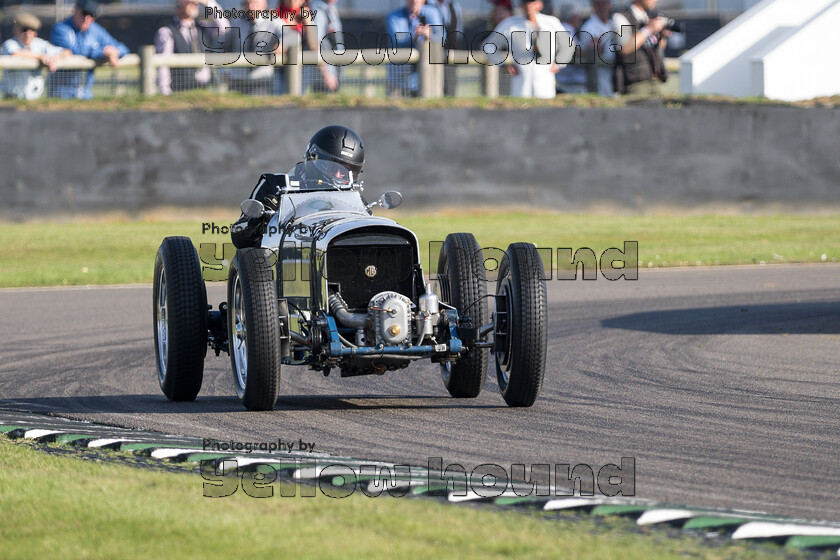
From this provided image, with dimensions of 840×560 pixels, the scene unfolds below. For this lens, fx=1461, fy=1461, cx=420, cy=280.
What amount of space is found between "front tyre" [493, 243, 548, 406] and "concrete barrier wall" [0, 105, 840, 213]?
11.8m

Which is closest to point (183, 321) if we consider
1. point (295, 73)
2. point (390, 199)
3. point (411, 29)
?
point (390, 199)

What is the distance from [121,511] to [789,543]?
7.89 ft

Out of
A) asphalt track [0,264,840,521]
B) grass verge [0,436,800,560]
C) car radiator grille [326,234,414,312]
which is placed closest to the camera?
grass verge [0,436,800,560]

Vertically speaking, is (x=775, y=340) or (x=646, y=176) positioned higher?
(x=646, y=176)

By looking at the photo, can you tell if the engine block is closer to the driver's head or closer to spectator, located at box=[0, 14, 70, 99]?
the driver's head

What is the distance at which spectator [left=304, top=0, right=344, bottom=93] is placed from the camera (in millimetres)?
21047

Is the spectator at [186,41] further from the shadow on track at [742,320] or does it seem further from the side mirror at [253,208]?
the side mirror at [253,208]

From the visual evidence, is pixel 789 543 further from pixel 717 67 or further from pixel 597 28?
pixel 717 67

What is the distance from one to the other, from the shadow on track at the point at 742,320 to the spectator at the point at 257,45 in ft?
29.4

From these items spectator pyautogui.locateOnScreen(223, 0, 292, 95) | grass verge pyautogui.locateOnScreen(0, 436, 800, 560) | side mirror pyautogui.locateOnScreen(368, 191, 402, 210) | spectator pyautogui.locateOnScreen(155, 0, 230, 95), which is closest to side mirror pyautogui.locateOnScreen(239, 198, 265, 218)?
side mirror pyautogui.locateOnScreen(368, 191, 402, 210)

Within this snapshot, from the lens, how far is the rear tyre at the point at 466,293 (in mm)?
8500

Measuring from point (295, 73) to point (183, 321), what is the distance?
12.6 metres

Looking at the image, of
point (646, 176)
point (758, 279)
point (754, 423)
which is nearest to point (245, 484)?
point (754, 423)

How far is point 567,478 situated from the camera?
245 inches
